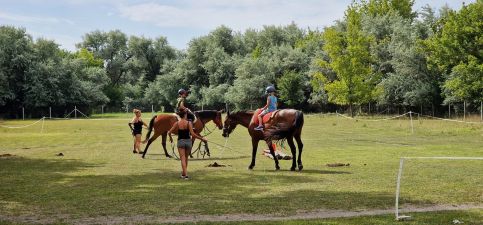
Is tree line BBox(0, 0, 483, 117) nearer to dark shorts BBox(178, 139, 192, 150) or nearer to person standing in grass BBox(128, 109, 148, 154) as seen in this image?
Result: person standing in grass BBox(128, 109, 148, 154)

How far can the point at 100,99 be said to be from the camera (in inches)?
3145

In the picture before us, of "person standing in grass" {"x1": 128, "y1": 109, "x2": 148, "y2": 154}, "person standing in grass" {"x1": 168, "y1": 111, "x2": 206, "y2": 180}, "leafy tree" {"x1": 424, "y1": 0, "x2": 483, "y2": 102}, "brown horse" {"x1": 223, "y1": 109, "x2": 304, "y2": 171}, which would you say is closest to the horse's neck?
"brown horse" {"x1": 223, "y1": 109, "x2": 304, "y2": 171}

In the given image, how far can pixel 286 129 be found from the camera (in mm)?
16078

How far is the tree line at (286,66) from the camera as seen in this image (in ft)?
153

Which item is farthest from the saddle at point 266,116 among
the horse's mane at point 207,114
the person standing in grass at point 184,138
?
the horse's mane at point 207,114

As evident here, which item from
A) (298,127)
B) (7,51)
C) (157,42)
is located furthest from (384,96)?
(157,42)

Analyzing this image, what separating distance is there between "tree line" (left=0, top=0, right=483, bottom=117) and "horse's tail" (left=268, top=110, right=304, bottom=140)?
29689 mm

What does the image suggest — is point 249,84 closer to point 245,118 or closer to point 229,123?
point 229,123

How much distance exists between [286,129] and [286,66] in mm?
60671

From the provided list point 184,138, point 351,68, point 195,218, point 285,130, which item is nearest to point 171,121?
point 285,130

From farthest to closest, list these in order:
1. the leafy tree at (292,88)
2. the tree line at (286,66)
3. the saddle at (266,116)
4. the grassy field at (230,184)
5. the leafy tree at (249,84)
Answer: the leafy tree at (249,84)
the leafy tree at (292,88)
the tree line at (286,66)
the saddle at (266,116)
the grassy field at (230,184)

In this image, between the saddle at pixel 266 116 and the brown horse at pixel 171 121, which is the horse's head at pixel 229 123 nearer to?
the brown horse at pixel 171 121

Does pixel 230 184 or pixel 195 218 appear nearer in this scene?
pixel 195 218

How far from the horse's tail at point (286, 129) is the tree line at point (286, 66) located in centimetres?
2969
